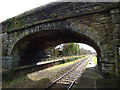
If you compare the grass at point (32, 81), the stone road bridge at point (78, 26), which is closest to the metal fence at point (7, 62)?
the stone road bridge at point (78, 26)

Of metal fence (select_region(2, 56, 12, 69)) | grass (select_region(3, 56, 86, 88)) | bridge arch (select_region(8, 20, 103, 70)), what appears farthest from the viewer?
metal fence (select_region(2, 56, 12, 69))

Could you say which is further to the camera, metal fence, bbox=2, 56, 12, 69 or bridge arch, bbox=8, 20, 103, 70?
metal fence, bbox=2, 56, 12, 69

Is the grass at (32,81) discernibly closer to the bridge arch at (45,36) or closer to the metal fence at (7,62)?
the metal fence at (7,62)

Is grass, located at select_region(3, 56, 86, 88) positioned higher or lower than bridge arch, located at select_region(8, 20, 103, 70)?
lower

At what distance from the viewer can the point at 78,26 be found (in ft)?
15.9

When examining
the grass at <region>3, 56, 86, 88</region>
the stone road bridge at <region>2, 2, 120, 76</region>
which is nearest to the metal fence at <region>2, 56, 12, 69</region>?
the stone road bridge at <region>2, 2, 120, 76</region>

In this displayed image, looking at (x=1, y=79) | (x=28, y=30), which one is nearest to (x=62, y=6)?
(x=28, y=30)

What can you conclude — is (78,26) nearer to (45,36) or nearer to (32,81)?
(45,36)

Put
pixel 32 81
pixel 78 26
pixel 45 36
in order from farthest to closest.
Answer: pixel 45 36 < pixel 32 81 < pixel 78 26

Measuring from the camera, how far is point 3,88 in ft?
15.8

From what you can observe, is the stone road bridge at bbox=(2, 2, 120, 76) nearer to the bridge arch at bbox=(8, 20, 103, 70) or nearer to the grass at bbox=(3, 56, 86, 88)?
the bridge arch at bbox=(8, 20, 103, 70)

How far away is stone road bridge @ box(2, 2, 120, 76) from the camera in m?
3.88

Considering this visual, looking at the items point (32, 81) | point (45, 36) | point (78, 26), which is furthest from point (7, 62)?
point (78, 26)

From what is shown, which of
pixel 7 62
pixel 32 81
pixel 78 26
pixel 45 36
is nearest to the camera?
pixel 78 26
